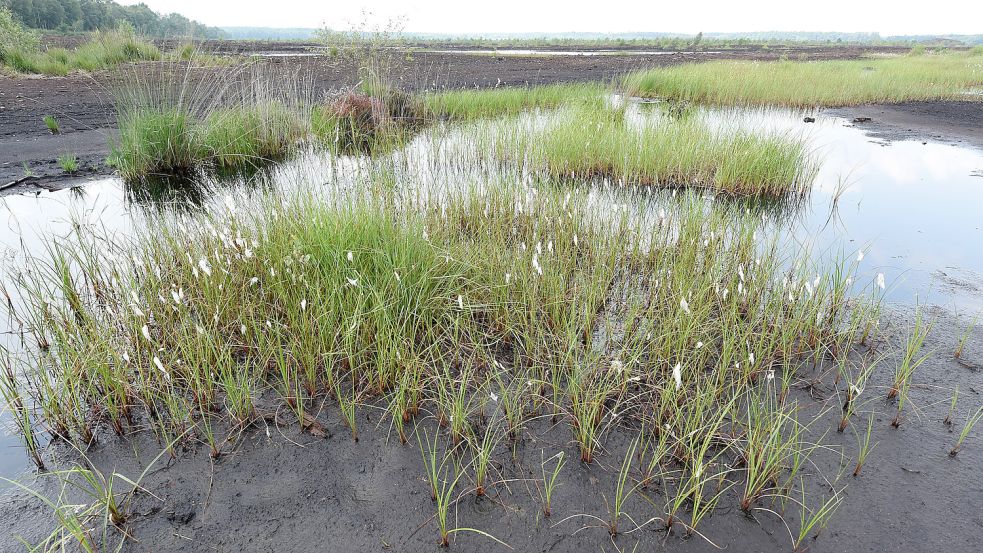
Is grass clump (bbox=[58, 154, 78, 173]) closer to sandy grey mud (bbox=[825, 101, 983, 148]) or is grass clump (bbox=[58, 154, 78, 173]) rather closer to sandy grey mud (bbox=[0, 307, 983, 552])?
sandy grey mud (bbox=[0, 307, 983, 552])

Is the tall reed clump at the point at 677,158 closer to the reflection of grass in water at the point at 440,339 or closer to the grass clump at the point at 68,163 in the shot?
the reflection of grass in water at the point at 440,339

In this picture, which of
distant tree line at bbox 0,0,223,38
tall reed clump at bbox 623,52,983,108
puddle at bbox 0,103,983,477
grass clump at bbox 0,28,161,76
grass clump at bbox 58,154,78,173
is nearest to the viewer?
puddle at bbox 0,103,983,477

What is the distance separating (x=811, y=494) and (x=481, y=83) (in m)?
19.8

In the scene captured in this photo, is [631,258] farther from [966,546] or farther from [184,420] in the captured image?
[184,420]

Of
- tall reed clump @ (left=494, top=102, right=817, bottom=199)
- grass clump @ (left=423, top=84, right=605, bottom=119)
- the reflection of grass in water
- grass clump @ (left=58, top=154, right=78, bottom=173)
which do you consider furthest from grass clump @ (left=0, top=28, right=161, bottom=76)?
the reflection of grass in water

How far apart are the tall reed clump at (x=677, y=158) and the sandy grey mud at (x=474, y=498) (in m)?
4.85

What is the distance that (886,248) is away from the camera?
227 inches

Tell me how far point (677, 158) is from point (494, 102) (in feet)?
19.4

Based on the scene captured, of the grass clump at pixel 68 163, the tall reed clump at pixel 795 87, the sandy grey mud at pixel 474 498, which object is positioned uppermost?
the tall reed clump at pixel 795 87

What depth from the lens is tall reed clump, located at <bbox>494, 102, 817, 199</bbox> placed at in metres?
7.18

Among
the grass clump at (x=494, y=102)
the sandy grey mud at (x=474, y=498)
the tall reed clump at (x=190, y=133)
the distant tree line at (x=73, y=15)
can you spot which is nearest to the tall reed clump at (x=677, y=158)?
the grass clump at (x=494, y=102)

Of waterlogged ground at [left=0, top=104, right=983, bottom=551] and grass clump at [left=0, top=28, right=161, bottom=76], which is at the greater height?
grass clump at [left=0, top=28, right=161, bottom=76]

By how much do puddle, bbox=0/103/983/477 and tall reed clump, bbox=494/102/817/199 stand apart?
550 mm

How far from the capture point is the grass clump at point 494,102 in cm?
1153
